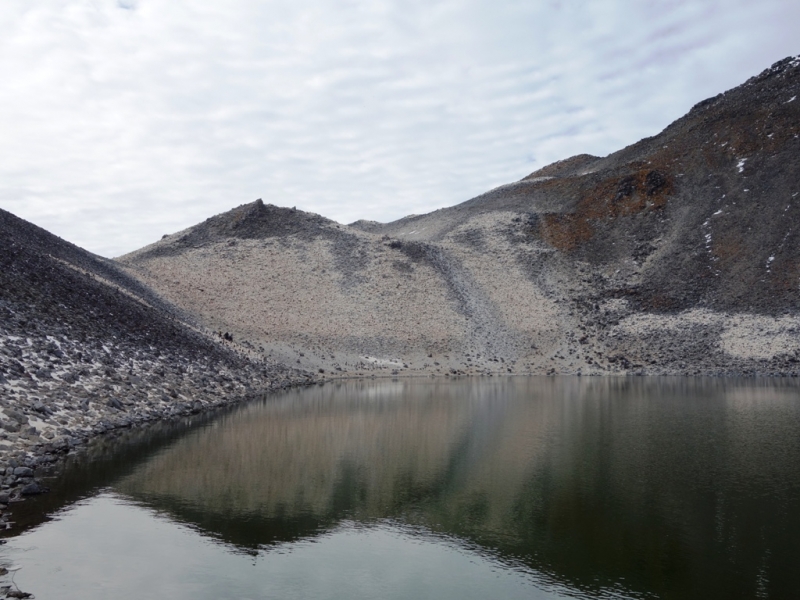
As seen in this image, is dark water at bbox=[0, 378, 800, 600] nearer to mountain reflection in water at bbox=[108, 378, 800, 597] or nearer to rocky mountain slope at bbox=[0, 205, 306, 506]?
mountain reflection in water at bbox=[108, 378, 800, 597]

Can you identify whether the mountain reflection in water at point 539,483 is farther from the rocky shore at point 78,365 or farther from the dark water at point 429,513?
the rocky shore at point 78,365

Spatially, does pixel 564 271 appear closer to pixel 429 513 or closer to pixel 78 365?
pixel 78 365

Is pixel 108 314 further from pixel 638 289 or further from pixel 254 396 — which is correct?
pixel 638 289

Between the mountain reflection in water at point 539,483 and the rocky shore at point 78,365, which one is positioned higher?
the rocky shore at point 78,365

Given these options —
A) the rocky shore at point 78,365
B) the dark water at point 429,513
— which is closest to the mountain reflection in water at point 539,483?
the dark water at point 429,513

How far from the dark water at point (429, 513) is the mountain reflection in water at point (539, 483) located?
0.09m

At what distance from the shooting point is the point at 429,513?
18.5 meters

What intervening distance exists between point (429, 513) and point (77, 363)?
857 inches

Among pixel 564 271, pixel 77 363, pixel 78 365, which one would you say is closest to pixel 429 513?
pixel 78 365

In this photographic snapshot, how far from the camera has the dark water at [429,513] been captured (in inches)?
537

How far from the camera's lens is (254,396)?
4616 centimetres

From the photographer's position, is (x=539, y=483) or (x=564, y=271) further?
(x=564, y=271)

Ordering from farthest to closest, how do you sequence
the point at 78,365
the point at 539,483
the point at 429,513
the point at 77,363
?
1. the point at 77,363
2. the point at 78,365
3. the point at 539,483
4. the point at 429,513

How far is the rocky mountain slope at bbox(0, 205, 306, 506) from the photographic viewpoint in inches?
970
